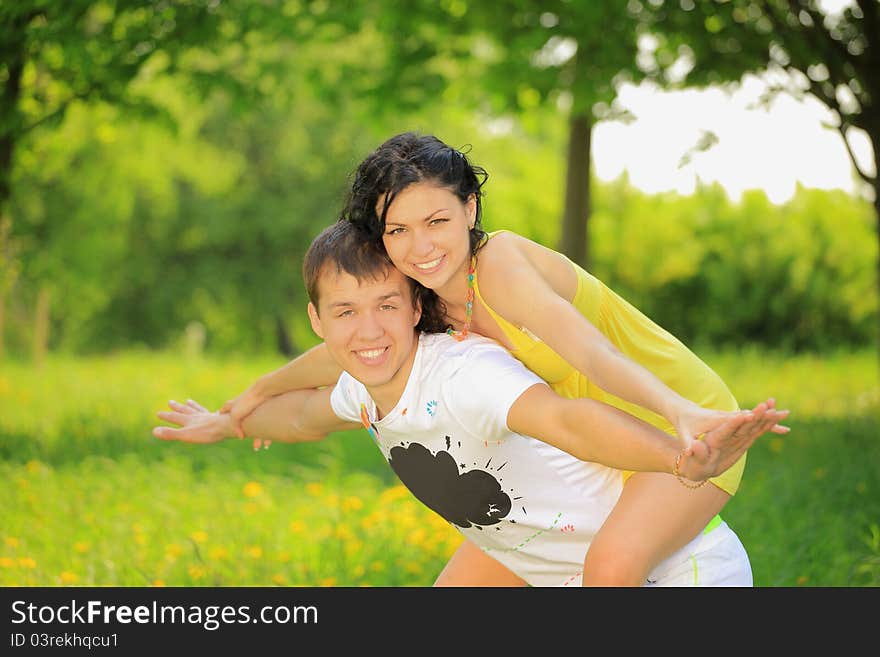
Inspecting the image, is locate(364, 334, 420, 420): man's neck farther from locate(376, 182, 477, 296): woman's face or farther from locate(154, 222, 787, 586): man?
locate(376, 182, 477, 296): woman's face

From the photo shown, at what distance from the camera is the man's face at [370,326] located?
109 inches

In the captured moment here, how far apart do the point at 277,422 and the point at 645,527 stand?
1332mm

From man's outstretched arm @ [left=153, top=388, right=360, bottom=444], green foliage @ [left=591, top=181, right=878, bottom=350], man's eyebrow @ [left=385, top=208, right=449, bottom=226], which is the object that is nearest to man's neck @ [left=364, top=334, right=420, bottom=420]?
man's eyebrow @ [left=385, top=208, right=449, bottom=226]

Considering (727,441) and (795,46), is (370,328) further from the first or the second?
(795,46)

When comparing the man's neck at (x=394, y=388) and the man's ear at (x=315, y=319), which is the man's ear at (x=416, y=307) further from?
the man's ear at (x=315, y=319)

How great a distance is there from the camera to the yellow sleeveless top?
2.88m

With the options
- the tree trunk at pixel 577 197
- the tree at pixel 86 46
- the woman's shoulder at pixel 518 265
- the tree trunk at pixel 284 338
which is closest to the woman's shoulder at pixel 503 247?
the woman's shoulder at pixel 518 265

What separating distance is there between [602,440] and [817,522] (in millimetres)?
3270

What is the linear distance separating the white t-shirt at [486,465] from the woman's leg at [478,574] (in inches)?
15.3

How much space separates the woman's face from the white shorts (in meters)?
0.97

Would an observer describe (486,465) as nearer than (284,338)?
Yes

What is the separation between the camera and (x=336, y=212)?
10.3 metres

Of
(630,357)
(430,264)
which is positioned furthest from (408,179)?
(630,357)

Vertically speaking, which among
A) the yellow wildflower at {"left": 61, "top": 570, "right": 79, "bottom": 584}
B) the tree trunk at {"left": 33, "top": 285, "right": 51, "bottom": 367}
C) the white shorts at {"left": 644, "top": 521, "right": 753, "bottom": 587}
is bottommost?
the yellow wildflower at {"left": 61, "top": 570, "right": 79, "bottom": 584}
